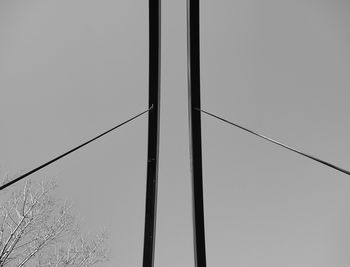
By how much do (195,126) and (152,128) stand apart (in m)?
0.33

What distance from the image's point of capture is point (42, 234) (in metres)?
5.39

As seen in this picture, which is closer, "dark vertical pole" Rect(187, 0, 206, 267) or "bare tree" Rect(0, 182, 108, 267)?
"dark vertical pole" Rect(187, 0, 206, 267)

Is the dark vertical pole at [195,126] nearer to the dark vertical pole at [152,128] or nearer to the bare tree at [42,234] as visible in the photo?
the dark vertical pole at [152,128]

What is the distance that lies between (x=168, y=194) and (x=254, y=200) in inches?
76.1

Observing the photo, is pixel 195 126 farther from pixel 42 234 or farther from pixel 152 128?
pixel 42 234

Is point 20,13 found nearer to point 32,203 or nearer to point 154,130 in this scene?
point 32,203

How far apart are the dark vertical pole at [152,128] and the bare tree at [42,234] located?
11.5 feet

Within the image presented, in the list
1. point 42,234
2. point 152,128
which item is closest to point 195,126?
point 152,128

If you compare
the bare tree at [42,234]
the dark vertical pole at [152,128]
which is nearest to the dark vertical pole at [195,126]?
the dark vertical pole at [152,128]

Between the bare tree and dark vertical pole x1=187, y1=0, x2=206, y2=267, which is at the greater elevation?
dark vertical pole x1=187, y1=0, x2=206, y2=267

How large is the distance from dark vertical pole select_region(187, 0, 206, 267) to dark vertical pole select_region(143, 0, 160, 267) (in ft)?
0.73

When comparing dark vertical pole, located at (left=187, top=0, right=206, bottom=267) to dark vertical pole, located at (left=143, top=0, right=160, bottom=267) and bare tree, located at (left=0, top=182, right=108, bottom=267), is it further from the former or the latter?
bare tree, located at (left=0, top=182, right=108, bottom=267)

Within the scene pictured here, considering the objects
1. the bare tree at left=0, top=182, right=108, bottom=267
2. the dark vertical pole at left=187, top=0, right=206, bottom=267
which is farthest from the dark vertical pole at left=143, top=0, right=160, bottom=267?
the bare tree at left=0, top=182, right=108, bottom=267

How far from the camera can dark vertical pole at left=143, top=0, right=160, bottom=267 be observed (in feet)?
6.19
